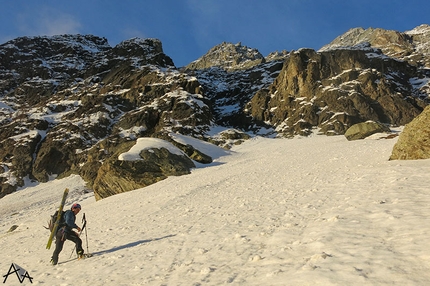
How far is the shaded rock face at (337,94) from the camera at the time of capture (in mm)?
91125

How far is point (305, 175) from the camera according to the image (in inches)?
752

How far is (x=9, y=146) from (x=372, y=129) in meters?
86.9

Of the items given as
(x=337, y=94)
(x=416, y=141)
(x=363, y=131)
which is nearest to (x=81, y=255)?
(x=416, y=141)

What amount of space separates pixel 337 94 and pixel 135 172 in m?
84.1

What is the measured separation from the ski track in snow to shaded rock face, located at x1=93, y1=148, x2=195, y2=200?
1285 centimetres

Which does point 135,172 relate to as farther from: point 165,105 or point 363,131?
point 165,105

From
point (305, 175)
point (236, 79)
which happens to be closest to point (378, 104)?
point (236, 79)

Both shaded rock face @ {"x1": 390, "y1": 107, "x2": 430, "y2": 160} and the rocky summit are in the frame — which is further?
the rocky summit

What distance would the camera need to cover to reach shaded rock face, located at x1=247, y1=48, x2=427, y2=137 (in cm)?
9112

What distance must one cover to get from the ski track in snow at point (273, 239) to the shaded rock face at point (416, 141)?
1.21 metres

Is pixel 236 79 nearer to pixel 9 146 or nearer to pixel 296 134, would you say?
pixel 296 134

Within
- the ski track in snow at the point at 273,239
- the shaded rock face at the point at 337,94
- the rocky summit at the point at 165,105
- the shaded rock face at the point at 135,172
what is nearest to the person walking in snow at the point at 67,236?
the ski track in snow at the point at 273,239

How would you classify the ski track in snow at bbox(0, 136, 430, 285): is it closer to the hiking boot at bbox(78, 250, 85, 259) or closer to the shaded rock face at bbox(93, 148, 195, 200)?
the hiking boot at bbox(78, 250, 85, 259)

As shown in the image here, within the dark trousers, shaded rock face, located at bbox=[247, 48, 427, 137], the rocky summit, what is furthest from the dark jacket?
shaded rock face, located at bbox=[247, 48, 427, 137]
